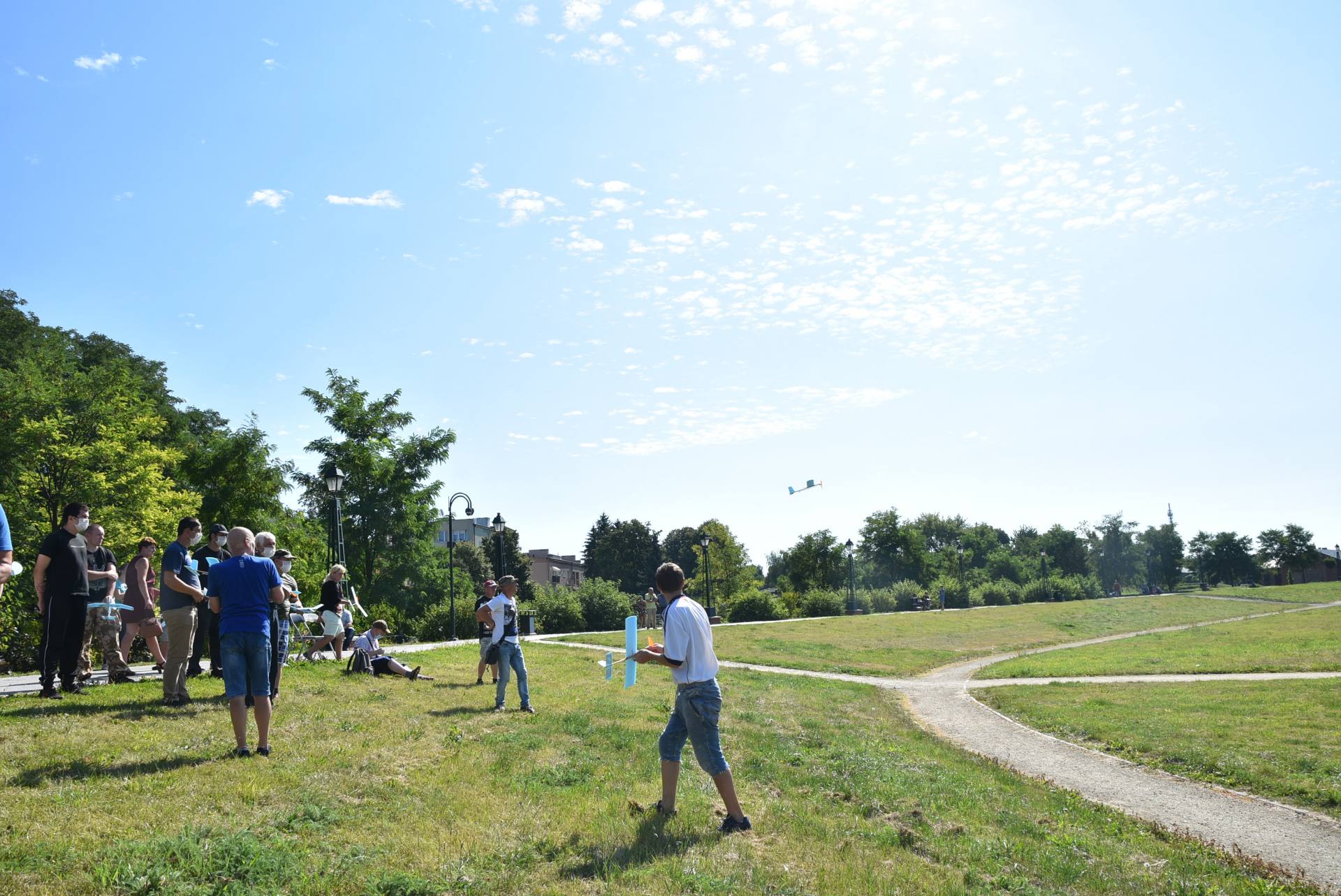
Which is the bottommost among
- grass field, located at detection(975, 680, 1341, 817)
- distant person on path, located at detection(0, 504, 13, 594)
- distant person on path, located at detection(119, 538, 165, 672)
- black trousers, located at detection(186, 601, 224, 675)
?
grass field, located at detection(975, 680, 1341, 817)

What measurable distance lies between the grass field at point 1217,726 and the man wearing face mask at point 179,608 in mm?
12816

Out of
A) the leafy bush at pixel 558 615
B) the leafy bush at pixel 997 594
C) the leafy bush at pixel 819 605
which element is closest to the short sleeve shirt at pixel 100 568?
the leafy bush at pixel 558 615

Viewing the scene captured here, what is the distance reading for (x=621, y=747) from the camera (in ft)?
32.5

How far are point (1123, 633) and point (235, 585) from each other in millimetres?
50852

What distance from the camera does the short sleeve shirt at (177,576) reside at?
985cm

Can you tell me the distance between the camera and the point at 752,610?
164 feet

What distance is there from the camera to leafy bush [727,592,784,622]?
4975 centimetres

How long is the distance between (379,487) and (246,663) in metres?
34.9

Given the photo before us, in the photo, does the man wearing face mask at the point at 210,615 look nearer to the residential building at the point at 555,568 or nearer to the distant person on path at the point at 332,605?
the distant person on path at the point at 332,605

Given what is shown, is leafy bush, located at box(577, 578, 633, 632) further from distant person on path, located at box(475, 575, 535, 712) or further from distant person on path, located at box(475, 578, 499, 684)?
distant person on path, located at box(475, 575, 535, 712)

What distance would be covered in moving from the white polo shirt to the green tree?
3628 centimetres

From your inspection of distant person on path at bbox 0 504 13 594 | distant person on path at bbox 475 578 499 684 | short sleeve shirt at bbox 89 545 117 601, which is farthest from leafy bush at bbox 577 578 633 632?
distant person on path at bbox 0 504 13 594

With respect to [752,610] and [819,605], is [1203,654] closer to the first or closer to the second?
[752,610]

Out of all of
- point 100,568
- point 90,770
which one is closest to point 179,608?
point 100,568
